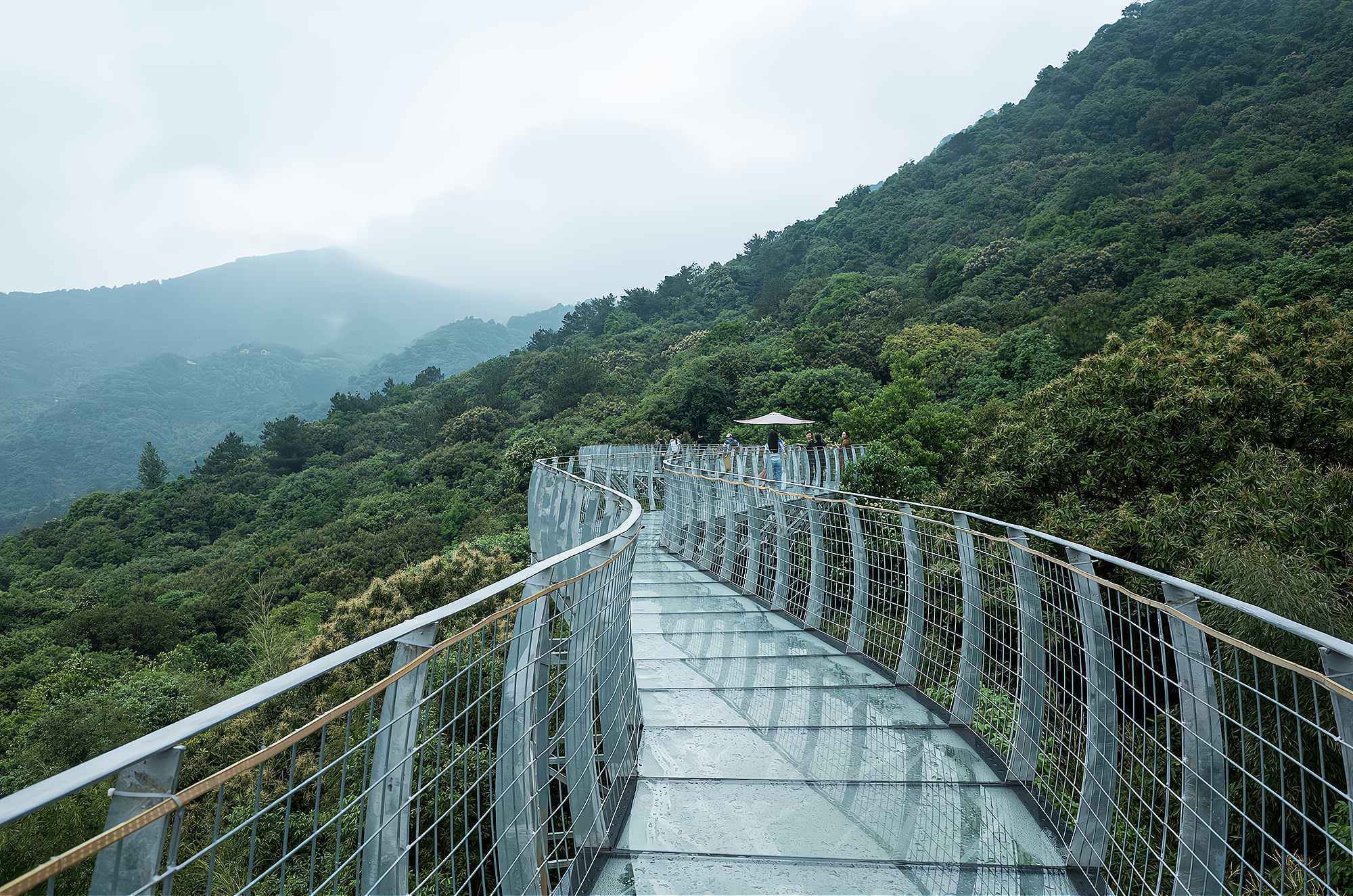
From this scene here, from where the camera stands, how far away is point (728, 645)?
6.66m

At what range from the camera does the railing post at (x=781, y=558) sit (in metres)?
7.84

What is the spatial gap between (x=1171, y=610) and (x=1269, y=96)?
75114 millimetres

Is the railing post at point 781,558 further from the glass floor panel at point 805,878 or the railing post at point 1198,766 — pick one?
the railing post at point 1198,766

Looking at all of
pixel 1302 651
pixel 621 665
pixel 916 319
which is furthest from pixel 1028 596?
pixel 916 319

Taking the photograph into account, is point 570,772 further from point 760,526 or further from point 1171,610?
point 760,526

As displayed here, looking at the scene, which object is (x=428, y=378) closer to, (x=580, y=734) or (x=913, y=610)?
(x=913, y=610)

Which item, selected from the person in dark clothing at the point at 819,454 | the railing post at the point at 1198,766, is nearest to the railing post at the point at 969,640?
the railing post at the point at 1198,766

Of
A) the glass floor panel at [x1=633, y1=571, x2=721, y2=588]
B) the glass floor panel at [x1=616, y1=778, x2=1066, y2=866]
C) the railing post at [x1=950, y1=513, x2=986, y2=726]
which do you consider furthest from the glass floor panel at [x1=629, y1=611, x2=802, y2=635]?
the glass floor panel at [x1=616, y1=778, x2=1066, y2=866]

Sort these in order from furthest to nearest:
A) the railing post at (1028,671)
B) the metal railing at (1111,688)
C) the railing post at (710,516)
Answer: the railing post at (710,516) < the railing post at (1028,671) < the metal railing at (1111,688)

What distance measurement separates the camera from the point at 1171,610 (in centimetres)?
263

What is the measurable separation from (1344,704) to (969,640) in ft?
9.61

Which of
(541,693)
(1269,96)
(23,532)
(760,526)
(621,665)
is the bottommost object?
(23,532)

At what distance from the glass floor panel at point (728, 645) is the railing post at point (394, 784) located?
4567 mm

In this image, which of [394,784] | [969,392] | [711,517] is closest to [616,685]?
[394,784]
